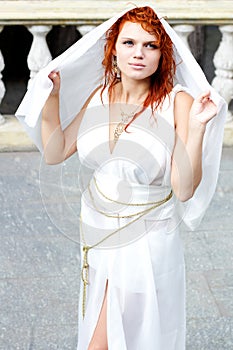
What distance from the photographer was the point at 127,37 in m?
2.86

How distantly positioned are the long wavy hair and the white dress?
0.04 meters

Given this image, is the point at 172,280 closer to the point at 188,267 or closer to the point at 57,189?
the point at 188,267

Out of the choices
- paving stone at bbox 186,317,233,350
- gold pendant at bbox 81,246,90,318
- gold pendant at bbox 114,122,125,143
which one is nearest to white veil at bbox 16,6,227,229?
gold pendant at bbox 114,122,125,143

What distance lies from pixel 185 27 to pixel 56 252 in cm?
194

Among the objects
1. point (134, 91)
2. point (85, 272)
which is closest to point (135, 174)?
point (134, 91)

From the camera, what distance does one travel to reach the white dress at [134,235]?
2.95m

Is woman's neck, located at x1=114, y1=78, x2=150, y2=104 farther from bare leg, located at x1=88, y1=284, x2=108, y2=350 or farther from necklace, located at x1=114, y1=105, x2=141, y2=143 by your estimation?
bare leg, located at x1=88, y1=284, x2=108, y2=350

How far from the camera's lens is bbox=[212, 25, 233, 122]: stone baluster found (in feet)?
18.6

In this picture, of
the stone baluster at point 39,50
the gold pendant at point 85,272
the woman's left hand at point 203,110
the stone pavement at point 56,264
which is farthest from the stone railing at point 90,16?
the woman's left hand at point 203,110

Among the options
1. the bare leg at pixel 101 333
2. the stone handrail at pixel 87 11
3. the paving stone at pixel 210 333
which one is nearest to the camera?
the bare leg at pixel 101 333

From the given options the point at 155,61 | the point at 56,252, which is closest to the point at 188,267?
the point at 56,252

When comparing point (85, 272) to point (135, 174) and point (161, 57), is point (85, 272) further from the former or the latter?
point (161, 57)

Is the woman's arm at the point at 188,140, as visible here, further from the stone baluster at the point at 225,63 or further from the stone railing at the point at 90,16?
the stone baluster at the point at 225,63

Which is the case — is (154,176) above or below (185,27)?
above
